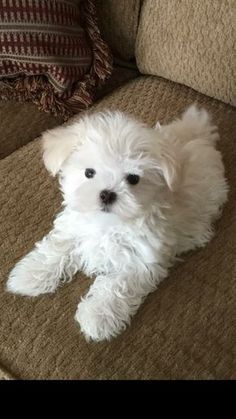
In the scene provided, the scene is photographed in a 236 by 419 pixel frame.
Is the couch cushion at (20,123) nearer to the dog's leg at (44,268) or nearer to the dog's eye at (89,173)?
the dog's leg at (44,268)

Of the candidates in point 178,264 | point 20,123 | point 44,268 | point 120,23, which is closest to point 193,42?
point 120,23

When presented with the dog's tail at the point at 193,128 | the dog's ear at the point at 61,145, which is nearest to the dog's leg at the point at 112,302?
the dog's ear at the point at 61,145

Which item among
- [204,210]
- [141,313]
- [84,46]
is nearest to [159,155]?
[204,210]

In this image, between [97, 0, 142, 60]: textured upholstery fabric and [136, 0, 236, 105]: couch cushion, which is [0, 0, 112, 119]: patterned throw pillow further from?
[136, 0, 236, 105]: couch cushion

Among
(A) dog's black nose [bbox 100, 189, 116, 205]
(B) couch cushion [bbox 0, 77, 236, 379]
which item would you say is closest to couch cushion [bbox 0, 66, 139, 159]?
(B) couch cushion [bbox 0, 77, 236, 379]
